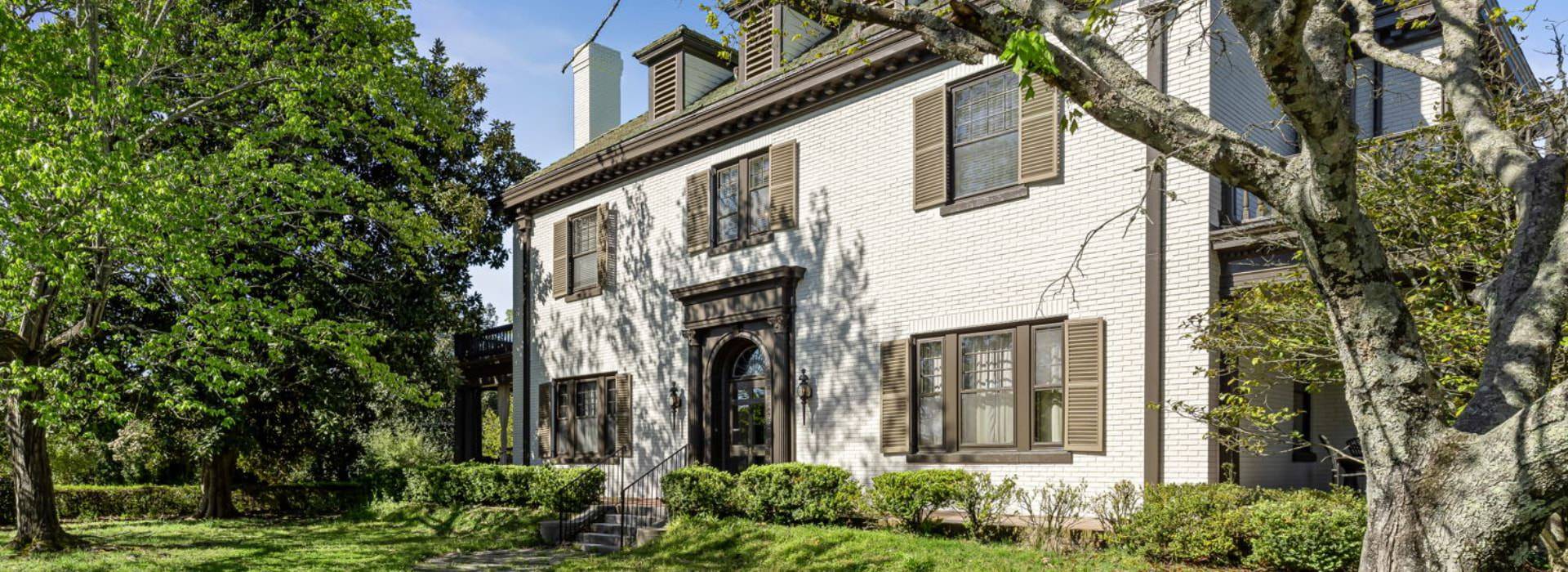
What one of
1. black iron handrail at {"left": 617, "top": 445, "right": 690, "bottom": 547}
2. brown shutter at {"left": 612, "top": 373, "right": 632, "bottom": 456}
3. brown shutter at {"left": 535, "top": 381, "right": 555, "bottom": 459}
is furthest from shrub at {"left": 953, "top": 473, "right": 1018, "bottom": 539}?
brown shutter at {"left": 535, "top": 381, "right": 555, "bottom": 459}

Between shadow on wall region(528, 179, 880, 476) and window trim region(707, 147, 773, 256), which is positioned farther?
window trim region(707, 147, 773, 256)

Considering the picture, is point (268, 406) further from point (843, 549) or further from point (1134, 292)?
point (1134, 292)

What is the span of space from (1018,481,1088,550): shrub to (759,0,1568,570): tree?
6.30 m

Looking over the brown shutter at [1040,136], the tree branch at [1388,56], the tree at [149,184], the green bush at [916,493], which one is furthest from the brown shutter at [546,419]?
the tree branch at [1388,56]

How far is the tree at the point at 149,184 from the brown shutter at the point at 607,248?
280 centimetres

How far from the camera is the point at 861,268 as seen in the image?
47.6 ft

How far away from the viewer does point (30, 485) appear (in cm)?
1494

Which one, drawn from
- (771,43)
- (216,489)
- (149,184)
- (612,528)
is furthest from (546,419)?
(149,184)

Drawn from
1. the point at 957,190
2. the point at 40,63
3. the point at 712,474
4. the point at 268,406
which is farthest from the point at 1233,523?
the point at 268,406

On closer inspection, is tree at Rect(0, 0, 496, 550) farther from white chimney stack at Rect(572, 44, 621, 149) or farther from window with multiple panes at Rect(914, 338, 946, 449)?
window with multiple panes at Rect(914, 338, 946, 449)

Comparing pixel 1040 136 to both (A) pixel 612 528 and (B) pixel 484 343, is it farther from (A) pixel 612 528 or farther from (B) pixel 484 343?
(B) pixel 484 343

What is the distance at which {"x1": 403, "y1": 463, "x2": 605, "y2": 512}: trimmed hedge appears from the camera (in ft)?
53.8

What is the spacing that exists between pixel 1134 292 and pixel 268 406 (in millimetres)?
17806

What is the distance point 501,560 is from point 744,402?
4.17m
